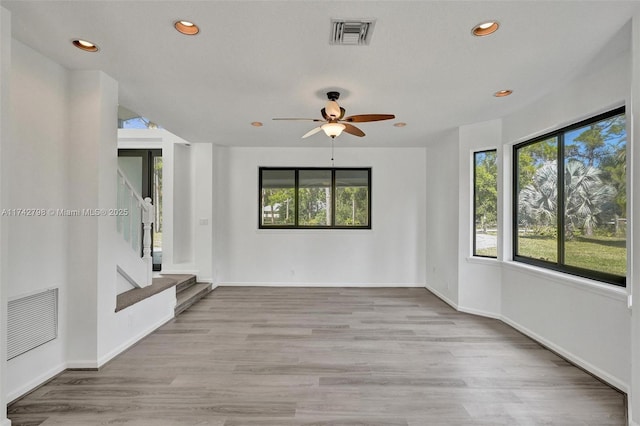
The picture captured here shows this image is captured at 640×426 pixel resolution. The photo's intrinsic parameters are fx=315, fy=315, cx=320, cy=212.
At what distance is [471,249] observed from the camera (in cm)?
448

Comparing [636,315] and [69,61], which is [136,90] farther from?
[636,315]

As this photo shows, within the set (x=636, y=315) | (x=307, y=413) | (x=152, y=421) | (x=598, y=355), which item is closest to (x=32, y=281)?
(x=152, y=421)

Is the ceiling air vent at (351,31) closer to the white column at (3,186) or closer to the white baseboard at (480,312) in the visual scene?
the white column at (3,186)

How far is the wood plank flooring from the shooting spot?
2141 millimetres

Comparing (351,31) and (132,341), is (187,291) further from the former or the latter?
(351,31)

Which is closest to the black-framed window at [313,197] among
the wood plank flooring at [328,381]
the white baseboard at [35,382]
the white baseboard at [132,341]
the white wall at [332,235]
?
the white wall at [332,235]

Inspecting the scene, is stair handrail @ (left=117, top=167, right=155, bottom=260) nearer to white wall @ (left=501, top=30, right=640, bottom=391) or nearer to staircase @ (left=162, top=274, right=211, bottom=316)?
staircase @ (left=162, top=274, right=211, bottom=316)

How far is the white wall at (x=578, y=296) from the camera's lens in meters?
2.49

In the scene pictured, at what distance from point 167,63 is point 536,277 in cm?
419

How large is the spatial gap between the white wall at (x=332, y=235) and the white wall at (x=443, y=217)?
27 centimetres

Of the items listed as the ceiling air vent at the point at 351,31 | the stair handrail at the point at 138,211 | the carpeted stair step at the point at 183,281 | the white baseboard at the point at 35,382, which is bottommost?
the white baseboard at the point at 35,382

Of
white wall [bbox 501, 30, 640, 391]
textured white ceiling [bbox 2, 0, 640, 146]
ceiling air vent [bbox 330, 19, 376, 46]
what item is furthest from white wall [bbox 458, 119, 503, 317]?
ceiling air vent [bbox 330, 19, 376, 46]

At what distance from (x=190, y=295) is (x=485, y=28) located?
4.73 metres

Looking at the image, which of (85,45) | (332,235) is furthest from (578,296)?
(85,45)
